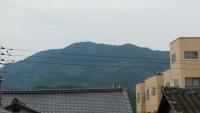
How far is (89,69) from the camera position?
160 metres

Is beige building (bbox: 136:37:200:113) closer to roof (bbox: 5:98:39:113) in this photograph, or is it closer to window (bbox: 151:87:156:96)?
window (bbox: 151:87:156:96)

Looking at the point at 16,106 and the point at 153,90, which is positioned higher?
the point at 16,106

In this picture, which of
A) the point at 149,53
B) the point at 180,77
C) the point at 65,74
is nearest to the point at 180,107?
the point at 180,77

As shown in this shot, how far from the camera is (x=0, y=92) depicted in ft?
116

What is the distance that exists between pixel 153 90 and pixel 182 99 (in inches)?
1800

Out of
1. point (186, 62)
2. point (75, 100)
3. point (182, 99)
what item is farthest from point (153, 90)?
point (182, 99)

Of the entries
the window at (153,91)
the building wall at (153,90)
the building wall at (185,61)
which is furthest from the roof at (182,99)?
the window at (153,91)

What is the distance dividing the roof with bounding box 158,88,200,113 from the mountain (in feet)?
318

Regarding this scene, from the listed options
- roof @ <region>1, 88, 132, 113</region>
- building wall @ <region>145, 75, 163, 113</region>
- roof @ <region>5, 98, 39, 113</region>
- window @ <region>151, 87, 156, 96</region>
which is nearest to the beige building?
building wall @ <region>145, 75, 163, 113</region>

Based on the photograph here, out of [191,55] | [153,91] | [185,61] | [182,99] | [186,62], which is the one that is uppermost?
[191,55]

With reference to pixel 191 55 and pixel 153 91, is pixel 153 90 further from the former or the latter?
pixel 191 55

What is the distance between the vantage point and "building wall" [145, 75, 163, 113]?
6575 cm

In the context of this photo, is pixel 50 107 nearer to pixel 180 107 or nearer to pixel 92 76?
pixel 180 107

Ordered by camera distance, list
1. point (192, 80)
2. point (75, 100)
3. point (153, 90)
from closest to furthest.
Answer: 1. point (75, 100)
2. point (192, 80)
3. point (153, 90)
